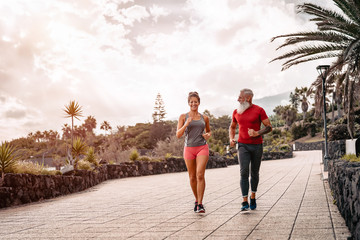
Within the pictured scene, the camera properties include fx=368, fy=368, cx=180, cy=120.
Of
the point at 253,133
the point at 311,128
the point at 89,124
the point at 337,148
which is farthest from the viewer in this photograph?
the point at 89,124

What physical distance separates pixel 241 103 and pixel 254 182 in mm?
1319

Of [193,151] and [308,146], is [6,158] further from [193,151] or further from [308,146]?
[308,146]

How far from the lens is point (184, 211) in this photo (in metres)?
6.36

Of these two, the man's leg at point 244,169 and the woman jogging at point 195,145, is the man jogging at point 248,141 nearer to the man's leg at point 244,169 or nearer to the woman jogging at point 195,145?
the man's leg at point 244,169

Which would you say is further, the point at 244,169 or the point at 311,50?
the point at 311,50

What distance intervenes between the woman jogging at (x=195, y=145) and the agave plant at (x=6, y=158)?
16.3 ft

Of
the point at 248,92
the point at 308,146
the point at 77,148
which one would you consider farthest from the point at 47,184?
the point at 308,146

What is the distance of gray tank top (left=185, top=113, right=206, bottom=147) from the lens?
5914 millimetres

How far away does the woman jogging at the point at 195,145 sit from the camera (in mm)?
5844

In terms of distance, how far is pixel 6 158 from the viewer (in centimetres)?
879

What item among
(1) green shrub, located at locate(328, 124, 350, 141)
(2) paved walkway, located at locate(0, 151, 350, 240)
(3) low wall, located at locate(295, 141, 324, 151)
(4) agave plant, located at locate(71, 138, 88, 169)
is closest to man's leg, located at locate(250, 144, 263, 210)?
(2) paved walkway, located at locate(0, 151, 350, 240)

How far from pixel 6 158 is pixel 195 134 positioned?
529 cm

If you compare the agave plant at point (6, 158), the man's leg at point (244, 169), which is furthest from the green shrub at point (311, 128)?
the man's leg at point (244, 169)

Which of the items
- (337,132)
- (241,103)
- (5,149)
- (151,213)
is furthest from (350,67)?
(5,149)
